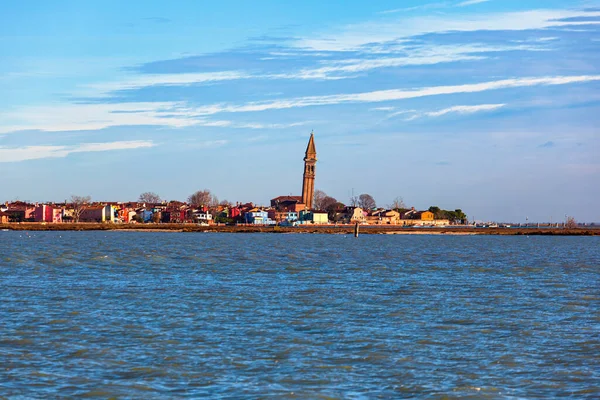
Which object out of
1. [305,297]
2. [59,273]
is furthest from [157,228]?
[305,297]

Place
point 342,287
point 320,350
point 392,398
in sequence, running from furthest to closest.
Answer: point 342,287, point 320,350, point 392,398

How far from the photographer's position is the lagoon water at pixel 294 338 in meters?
15.2

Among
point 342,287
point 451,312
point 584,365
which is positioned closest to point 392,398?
point 584,365

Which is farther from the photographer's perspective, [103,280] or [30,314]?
[103,280]

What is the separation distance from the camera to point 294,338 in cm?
2012

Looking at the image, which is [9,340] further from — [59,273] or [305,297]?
[59,273]

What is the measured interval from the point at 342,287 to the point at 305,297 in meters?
5.17

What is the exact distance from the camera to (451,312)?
25891mm

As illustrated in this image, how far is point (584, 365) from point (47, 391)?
11.1m

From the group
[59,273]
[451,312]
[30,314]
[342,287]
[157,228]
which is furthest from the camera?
[157,228]

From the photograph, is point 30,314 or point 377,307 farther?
point 377,307

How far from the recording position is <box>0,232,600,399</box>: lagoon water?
49.9ft

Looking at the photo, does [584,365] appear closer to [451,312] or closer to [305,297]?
[451,312]

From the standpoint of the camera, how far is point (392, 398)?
14328 mm
